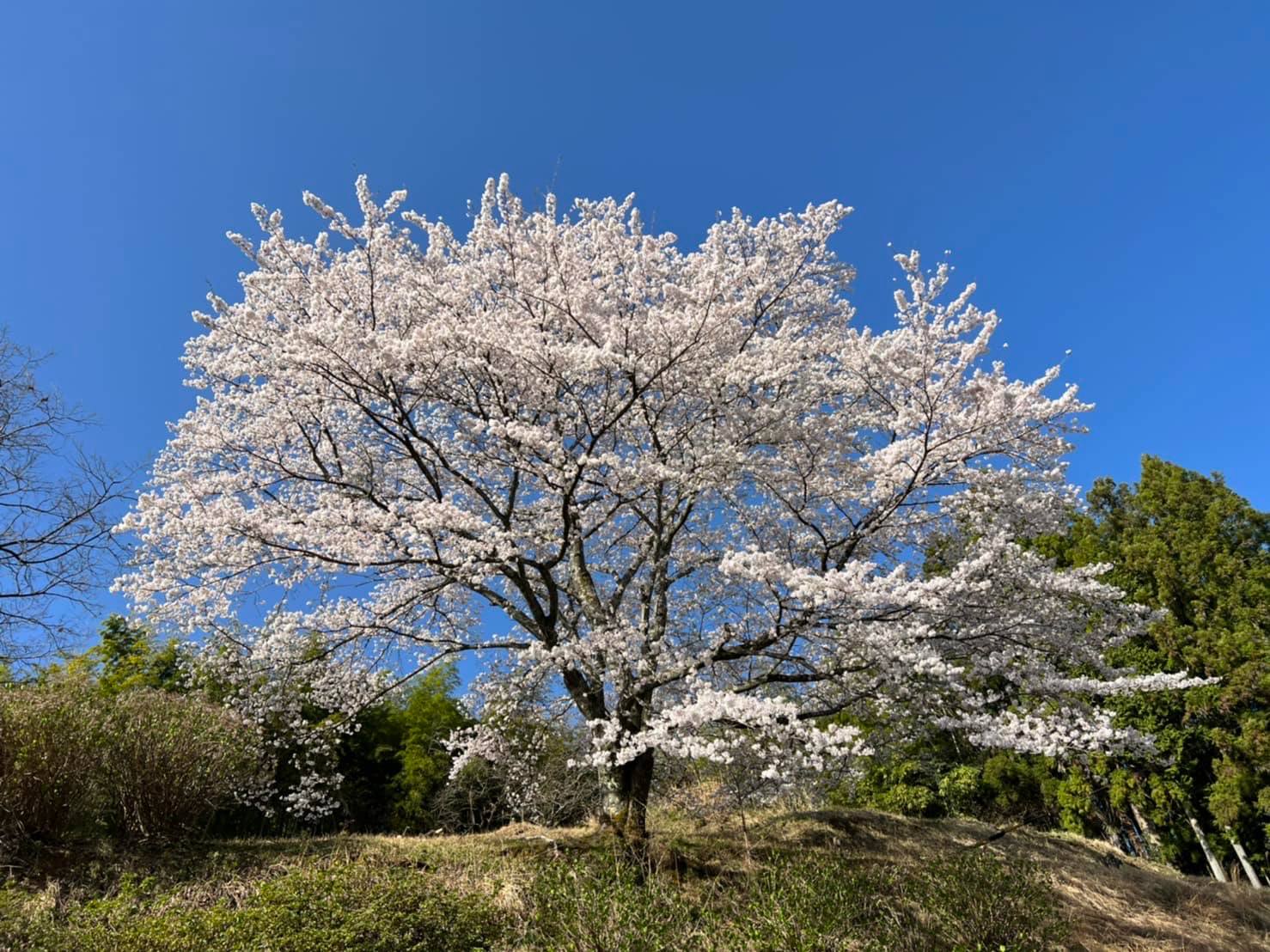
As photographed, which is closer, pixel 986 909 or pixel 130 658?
pixel 986 909

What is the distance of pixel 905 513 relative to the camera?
714 centimetres

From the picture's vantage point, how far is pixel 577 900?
424 centimetres

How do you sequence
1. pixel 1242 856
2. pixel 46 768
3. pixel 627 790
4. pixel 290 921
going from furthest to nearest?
1. pixel 1242 856
2. pixel 627 790
3. pixel 46 768
4. pixel 290 921

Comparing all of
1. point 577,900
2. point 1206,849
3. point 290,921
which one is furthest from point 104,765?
point 1206,849

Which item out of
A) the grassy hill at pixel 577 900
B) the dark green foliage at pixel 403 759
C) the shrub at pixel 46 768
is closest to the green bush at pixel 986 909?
the grassy hill at pixel 577 900

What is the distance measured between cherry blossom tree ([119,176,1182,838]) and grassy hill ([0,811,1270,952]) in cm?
92

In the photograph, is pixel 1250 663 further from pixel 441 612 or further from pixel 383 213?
pixel 383 213

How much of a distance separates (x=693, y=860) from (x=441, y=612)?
409cm

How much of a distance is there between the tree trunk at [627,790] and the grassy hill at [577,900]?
0.39m

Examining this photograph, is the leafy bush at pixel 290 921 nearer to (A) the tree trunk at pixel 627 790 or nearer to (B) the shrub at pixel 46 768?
(B) the shrub at pixel 46 768

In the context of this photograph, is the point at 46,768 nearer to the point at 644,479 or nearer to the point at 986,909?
the point at 644,479

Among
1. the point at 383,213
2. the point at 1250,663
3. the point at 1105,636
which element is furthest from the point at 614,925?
the point at 1250,663

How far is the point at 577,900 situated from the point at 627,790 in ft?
10.7

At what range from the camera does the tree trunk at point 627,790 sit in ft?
23.4
